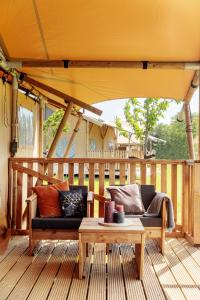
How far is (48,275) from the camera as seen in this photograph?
3699 mm

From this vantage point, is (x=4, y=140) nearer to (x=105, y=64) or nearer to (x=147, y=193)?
(x=105, y=64)

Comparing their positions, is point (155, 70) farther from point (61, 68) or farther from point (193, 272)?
point (193, 272)

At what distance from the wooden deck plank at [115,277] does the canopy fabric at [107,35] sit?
241 cm

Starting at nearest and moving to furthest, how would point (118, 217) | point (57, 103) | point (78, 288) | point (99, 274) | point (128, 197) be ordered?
point (78, 288)
point (99, 274)
point (118, 217)
point (128, 197)
point (57, 103)

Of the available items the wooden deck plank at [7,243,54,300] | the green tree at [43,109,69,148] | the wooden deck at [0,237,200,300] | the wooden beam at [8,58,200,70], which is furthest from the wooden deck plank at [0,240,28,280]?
the green tree at [43,109,69,148]

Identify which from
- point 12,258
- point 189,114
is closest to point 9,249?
point 12,258

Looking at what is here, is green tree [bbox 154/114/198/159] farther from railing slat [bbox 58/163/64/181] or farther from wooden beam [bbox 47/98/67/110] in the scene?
wooden beam [bbox 47/98/67/110]

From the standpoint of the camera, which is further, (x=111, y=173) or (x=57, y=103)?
(x=57, y=103)

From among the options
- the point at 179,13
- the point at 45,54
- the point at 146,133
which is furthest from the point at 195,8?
the point at 146,133

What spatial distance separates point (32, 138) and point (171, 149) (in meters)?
2.60

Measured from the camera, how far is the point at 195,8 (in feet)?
11.6

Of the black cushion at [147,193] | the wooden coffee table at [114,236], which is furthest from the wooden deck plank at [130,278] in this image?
the black cushion at [147,193]

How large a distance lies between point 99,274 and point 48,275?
0.50 metres

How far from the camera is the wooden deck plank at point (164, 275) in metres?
3.22
